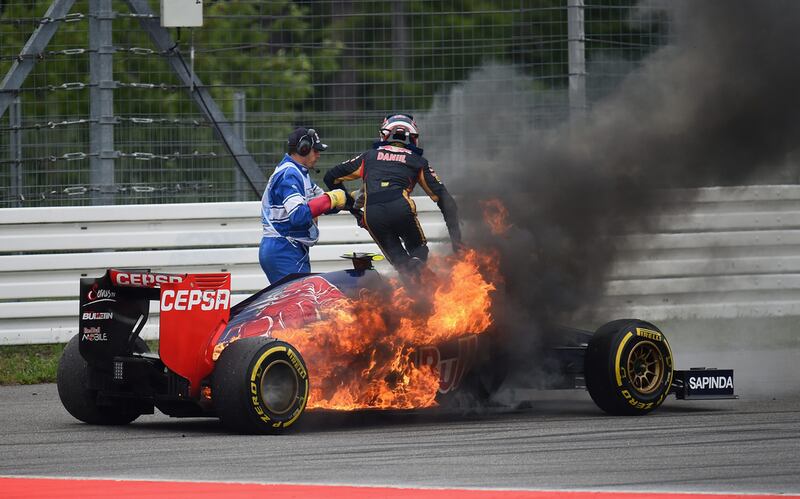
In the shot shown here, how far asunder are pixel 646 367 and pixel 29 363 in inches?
240

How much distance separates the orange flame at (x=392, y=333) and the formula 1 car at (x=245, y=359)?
0.08 m

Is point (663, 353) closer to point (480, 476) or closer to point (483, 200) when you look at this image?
point (483, 200)

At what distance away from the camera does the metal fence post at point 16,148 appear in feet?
46.3

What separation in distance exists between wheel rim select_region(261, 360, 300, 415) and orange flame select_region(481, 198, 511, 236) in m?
2.08

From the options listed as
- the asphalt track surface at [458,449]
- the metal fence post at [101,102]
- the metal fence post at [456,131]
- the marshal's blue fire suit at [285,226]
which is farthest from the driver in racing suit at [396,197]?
the metal fence post at [101,102]

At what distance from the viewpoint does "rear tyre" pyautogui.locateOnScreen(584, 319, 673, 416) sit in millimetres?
10352

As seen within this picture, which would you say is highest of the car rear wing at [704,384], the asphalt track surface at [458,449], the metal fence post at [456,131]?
the metal fence post at [456,131]

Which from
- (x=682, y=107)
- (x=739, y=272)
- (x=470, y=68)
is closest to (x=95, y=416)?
(x=682, y=107)

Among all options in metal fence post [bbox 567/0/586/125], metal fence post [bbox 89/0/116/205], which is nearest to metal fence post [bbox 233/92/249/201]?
metal fence post [bbox 89/0/116/205]

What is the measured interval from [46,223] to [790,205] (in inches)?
304

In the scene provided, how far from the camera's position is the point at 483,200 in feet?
35.4

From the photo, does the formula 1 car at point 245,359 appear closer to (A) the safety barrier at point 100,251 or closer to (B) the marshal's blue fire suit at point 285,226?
(B) the marshal's blue fire suit at point 285,226

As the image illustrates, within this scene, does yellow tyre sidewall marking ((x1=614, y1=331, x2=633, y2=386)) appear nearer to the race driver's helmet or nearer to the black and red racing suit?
the black and red racing suit

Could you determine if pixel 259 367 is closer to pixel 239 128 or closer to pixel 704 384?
pixel 704 384
